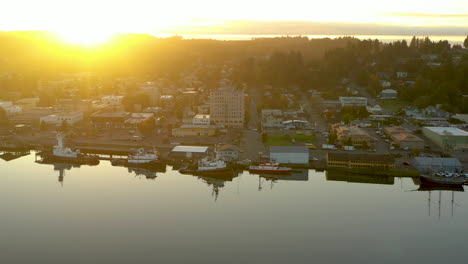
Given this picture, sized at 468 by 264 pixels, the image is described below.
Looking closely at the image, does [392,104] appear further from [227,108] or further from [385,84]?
[227,108]

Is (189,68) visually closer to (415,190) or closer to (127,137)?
(127,137)

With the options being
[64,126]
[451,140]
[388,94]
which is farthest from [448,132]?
[64,126]

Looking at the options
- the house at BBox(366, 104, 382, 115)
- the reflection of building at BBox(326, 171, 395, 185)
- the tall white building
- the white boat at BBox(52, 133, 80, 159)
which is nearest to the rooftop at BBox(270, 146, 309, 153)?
the reflection of building at BBox(326, 171, 395, 185)

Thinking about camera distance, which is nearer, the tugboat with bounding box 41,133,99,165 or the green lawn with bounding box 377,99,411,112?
the tugboat with bounding box 41,133,99,165

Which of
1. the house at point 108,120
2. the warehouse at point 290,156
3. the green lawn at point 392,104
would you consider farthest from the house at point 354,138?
the house at point 108,120

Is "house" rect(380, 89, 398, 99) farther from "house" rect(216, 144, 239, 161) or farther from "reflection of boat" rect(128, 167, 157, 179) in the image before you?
"reflection of boat" rect(128, 167, 157, 179)

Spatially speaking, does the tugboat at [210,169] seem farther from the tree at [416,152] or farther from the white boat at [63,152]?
the tree at [416,152]
